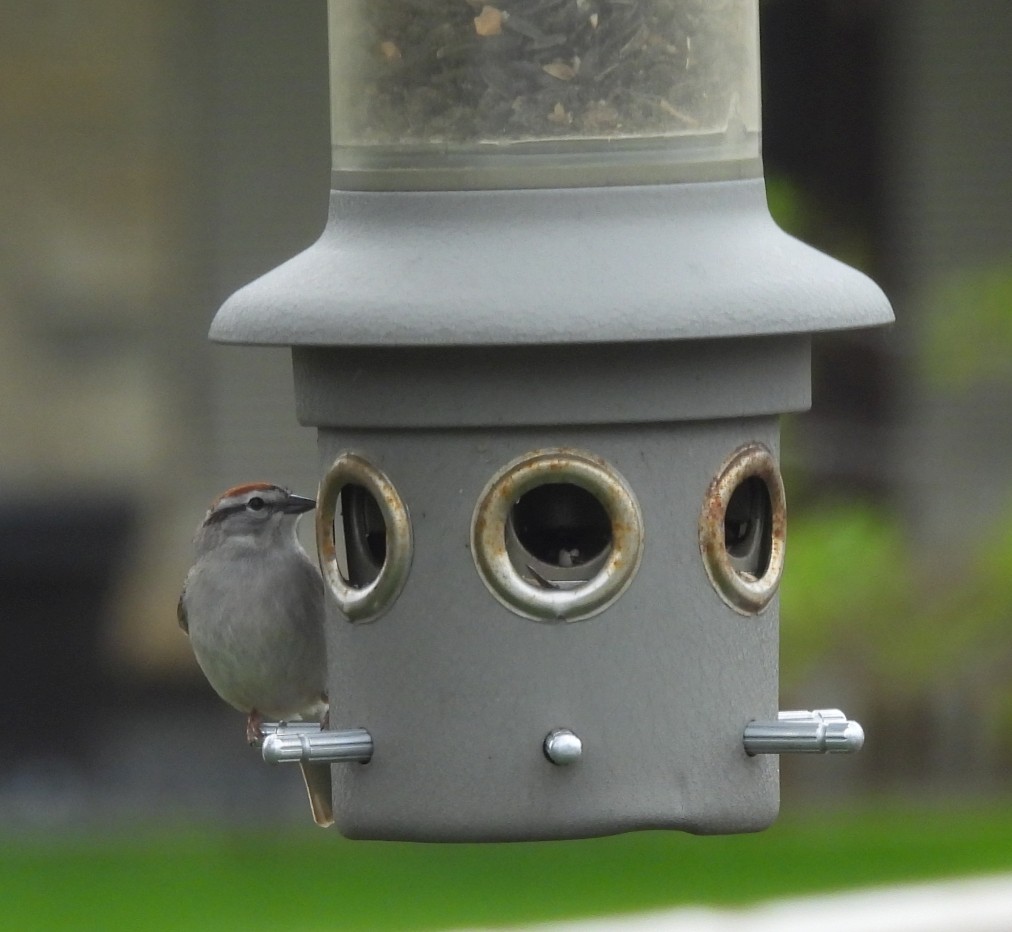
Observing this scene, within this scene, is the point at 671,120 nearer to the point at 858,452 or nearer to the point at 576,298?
the point at 576,298

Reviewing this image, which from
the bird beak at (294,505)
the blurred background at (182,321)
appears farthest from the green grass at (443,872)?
the bird beak at (294,505)

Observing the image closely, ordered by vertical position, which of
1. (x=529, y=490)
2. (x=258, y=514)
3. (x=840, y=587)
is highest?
(x=529, y=490)

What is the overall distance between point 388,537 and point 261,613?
1073mm

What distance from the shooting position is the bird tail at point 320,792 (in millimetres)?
5064

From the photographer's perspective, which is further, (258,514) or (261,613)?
(258,514)

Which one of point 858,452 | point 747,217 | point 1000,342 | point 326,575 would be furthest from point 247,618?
point 858,452

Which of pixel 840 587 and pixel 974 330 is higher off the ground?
pixel 974 330

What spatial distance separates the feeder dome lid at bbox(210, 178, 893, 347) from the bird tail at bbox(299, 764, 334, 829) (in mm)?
1229

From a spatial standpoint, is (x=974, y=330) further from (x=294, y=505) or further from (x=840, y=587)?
(x=294, y=505)

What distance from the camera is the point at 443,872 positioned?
13.1 metres

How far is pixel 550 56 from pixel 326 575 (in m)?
1.01

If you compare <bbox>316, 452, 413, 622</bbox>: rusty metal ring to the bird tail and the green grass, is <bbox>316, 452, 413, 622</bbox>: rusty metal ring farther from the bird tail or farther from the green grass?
the green grass

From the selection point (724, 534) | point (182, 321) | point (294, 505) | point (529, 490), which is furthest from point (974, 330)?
point (182, 321)

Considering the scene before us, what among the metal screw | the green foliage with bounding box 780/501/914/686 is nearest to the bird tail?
the metal screw
